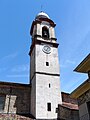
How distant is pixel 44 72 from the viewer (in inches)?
867

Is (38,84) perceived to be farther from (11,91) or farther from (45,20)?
(45,20)

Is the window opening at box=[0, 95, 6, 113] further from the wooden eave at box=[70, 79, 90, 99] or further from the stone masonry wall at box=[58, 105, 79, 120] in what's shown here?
the wooden eave at box=[70, 79, 90, 99]

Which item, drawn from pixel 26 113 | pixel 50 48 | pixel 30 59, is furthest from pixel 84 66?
pixel 30 59

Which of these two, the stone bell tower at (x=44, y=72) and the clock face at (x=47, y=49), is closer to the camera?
the stone bell tower at (x=44, y=72)

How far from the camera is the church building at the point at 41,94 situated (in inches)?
751

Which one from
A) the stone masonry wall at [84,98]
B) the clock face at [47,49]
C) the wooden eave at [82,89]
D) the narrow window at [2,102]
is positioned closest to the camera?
the wooden eave at [82,89]

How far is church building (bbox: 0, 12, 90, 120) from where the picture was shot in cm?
1908

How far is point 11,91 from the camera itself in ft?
69.7

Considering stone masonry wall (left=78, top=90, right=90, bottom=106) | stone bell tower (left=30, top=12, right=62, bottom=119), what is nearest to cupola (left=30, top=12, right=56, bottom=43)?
stone bell tower (left=30, top=12, right=62, bottom=119)

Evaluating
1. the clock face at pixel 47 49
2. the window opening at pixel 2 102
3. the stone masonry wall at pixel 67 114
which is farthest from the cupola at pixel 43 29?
the stone masonry wall at pixel 67 114

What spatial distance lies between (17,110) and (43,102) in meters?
3.01

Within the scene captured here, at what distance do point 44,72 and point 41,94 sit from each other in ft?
9.52

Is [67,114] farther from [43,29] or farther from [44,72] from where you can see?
[43,29]

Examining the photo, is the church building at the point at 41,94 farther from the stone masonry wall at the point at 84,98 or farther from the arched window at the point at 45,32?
the stone masonry wall at the point at 84,98
